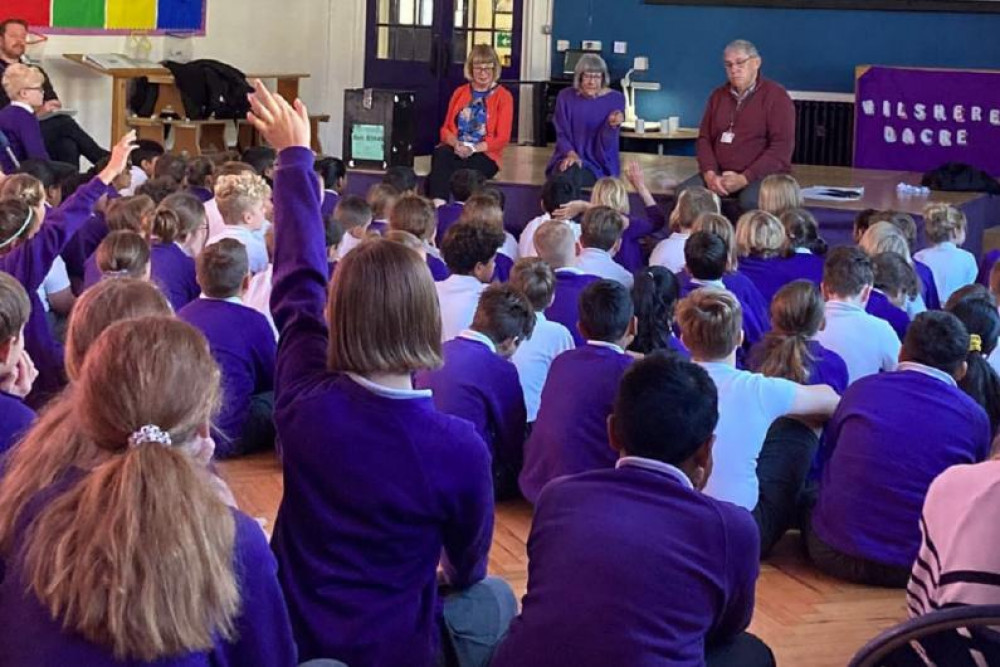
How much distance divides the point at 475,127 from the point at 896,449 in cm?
551

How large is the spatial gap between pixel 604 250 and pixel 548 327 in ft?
4.13

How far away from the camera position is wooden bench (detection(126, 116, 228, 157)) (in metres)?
10.8

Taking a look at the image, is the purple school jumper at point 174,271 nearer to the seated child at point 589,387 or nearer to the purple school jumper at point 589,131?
the seated child at point 589,387

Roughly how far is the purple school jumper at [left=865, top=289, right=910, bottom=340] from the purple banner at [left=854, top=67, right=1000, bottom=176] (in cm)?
578

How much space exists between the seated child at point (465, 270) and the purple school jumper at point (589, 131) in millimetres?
3768

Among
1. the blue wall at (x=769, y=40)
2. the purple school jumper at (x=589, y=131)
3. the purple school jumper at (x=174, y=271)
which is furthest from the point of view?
the blue wall at (x=769, y=40)

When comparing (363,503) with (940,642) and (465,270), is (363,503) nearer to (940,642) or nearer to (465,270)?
(940,642)

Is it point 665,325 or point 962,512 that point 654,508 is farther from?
A: point 665,325

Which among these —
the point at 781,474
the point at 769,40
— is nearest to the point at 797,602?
the point at 781,474

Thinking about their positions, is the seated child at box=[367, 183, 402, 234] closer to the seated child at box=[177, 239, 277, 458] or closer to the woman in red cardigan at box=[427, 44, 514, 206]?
the woman in red cardigan at box=[427, 44, 514, 206]

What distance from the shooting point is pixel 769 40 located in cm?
1185

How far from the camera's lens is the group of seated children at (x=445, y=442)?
176cm

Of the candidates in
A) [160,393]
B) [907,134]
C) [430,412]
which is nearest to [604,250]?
[430,412]

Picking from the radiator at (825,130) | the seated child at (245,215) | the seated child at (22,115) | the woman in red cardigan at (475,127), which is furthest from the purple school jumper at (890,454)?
the radiator at (825,130)
